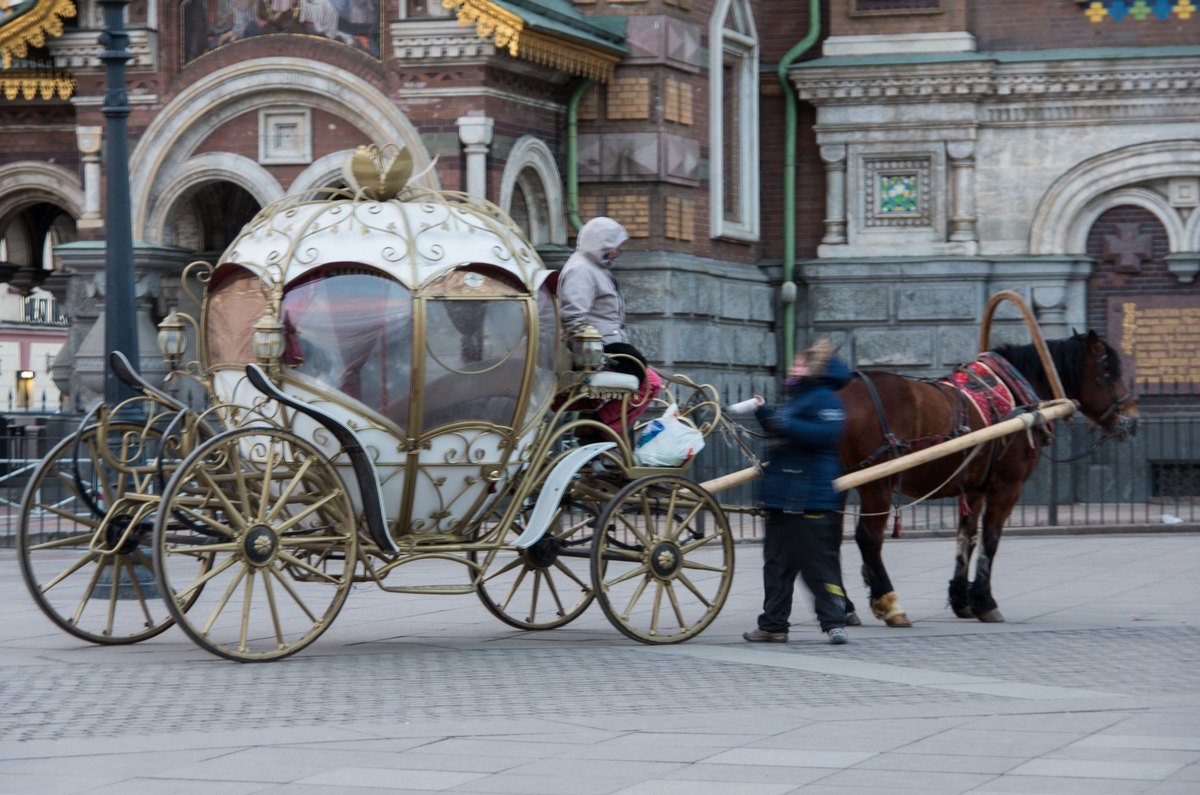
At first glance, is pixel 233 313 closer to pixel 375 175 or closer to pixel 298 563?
pixel 375 175

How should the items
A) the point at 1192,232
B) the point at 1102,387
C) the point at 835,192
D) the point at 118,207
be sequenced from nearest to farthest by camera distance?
1. the point at 1102,387
2. the point at 118,207
3. the point at 1192,232
4. the point at 835,192

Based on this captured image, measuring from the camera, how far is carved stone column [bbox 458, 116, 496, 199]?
19328mm

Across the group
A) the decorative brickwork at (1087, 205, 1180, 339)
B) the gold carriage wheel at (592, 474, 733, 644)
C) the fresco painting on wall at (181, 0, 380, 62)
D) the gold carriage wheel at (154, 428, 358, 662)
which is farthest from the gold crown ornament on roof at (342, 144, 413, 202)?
the decorative brickwork at (1087, 205, 1180, 339)

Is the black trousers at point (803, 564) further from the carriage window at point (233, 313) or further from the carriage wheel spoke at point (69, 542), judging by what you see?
the carriage wheel spoke at point (69, 542)

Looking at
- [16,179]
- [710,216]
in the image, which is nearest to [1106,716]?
[710,216]

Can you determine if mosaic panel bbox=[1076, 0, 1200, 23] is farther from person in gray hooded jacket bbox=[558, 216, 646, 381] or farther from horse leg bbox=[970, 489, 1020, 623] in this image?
person in gray hooded jacket bbox=[558, 216, 646, 381]

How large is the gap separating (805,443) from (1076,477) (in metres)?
12.0

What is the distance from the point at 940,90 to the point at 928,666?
553 inches

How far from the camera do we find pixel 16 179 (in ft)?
76.2

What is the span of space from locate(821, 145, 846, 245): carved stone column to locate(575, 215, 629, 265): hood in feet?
40.4

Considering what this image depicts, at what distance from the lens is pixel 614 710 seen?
850 cm

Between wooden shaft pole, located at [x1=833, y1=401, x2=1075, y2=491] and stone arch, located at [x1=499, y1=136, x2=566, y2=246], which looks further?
stone arch, located at [x1=499, y1=136, x2=566, y2=246]

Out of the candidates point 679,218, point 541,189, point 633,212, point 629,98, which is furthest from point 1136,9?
point 541,189

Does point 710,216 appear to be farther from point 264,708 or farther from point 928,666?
point 264,708
